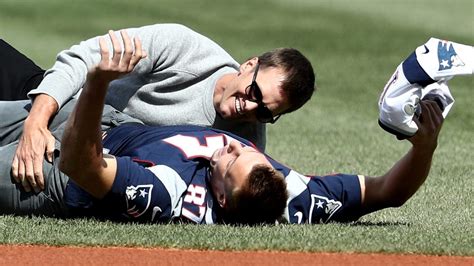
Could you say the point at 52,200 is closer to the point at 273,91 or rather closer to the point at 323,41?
the point at 273,91

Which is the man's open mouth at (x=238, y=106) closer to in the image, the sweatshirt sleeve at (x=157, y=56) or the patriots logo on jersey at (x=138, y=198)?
the sweatshirt sleeve at (x=157, y=56)

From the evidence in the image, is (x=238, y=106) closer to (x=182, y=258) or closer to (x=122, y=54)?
(x=122, y=54)

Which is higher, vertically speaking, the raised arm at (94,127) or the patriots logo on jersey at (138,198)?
the raised arm at (94,127)

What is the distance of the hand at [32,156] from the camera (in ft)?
19.3

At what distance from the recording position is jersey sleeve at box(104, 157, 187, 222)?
5.46 metres

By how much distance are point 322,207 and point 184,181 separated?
70cm

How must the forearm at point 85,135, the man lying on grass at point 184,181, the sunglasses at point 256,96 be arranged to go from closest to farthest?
the forearm at point 85,135 < the man lying on grass at point 184,181 < the sunglasses at point 256,96

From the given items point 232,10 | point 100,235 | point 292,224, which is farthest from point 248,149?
point 232,10

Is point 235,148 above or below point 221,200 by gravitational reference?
above

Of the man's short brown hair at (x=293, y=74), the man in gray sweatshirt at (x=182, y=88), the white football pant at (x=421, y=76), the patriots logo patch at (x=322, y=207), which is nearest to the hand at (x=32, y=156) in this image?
the man in gray sweatshirt at (x=182, y=88)

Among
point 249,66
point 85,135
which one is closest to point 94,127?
point 85,135

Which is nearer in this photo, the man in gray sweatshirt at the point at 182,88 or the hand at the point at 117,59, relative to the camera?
the hand at the point at 117,59

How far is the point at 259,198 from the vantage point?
5566mm

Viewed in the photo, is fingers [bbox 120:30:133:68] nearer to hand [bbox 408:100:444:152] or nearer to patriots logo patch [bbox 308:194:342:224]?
patriots logo patch [bbox 308:194:342:224]
